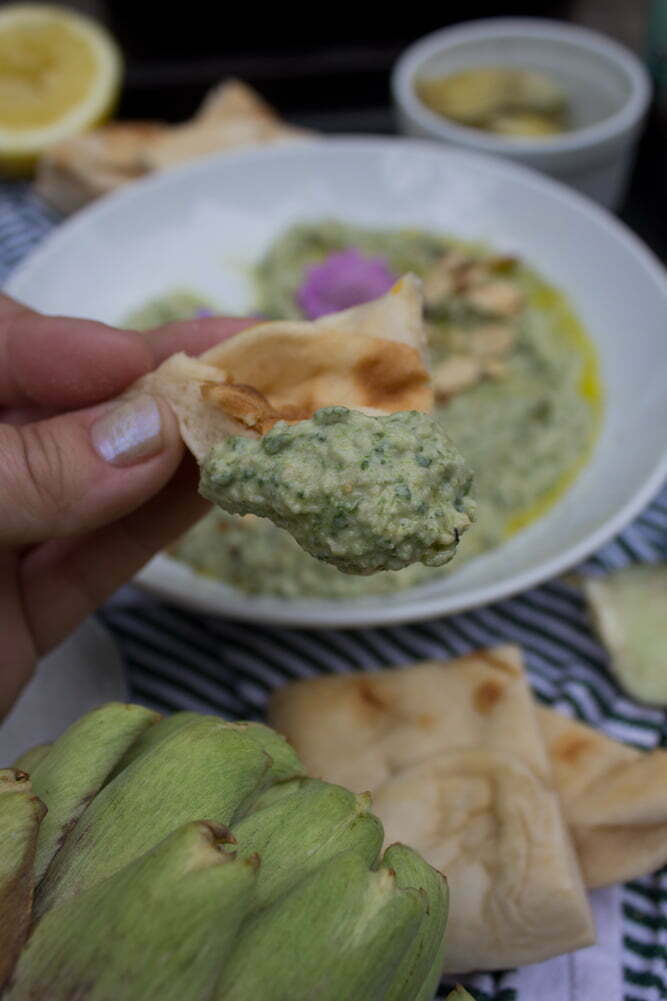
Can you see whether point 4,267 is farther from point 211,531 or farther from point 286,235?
point 211,531

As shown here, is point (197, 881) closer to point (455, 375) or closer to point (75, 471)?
point (75, 471)

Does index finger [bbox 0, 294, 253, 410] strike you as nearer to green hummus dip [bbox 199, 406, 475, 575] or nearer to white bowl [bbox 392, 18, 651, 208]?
green hummus dip [bbox 199, 406, 475, 575]

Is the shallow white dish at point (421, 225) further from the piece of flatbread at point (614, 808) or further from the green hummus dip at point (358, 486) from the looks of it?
the green hummus dip at point (358, 486)

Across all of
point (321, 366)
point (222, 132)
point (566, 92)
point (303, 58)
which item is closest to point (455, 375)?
point (321, 366)

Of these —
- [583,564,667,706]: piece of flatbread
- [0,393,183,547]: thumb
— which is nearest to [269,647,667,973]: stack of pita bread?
[583,564,667,706]: piece of flatbread

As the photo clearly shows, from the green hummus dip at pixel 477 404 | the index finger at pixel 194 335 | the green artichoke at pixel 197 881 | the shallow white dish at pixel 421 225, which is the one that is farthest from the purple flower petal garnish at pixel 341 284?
the green artichoke at pixel 197 881

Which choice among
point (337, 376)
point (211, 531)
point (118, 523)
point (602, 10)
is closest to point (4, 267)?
point (211, 531)

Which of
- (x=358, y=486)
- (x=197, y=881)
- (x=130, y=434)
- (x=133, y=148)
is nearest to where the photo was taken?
(x=197, y=881)
